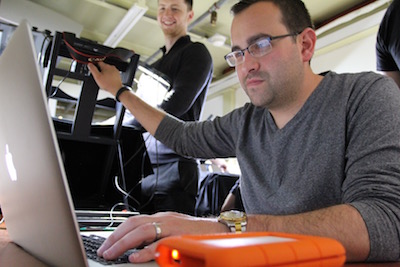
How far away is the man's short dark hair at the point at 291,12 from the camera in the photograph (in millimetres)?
1023

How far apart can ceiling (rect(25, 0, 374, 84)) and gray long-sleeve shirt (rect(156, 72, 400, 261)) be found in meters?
3.34

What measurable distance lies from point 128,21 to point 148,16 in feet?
1.09

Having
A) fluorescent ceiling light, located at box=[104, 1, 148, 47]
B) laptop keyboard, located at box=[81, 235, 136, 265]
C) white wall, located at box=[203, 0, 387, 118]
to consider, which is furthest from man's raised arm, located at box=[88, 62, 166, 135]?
white wall, located at box=[203, 0, 387, 118]

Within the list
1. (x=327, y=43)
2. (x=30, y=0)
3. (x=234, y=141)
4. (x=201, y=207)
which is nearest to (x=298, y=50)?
(x=234, y=141)

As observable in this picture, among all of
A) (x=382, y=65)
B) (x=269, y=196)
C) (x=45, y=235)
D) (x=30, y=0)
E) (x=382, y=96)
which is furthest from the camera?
(x=30, y=0)

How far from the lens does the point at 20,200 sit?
1.76ft

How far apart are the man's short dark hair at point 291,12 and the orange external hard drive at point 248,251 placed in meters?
0.81

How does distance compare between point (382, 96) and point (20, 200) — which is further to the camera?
point (382, 96)

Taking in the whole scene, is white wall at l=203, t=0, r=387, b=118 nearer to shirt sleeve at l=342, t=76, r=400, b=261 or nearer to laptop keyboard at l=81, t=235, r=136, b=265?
shirt sleeve at l=342, t=76, r=400, b=261

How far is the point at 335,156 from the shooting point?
0.81m

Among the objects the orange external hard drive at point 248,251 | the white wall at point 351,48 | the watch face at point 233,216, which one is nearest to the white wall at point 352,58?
the white wall at point 351,48

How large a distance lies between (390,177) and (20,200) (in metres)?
0.66

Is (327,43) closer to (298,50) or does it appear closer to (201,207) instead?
(201,207)

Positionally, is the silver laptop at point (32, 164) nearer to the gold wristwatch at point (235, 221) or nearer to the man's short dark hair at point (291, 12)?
the gold wristwatch at point (235, 221)
